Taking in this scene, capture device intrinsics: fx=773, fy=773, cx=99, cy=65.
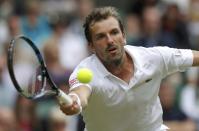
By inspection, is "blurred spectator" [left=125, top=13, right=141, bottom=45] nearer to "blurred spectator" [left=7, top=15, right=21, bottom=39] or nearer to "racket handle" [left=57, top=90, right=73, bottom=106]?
"blurred spectator" [left=7, top=15, right=21, bottom=39]

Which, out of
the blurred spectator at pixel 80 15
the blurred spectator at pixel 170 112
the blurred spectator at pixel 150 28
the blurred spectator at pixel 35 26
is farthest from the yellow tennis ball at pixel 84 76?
the blurred spectator at pixel 80 15

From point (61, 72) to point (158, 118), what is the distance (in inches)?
180

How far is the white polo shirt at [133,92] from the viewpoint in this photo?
26.0ft

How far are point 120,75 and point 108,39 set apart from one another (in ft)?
1.68

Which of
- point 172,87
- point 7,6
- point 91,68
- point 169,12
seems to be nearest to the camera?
point 91,68

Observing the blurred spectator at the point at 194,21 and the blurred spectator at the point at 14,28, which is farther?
the blurred spectator at the point at 194,21

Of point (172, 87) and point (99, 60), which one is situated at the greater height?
point (99, 60)

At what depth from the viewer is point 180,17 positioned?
14.4 m

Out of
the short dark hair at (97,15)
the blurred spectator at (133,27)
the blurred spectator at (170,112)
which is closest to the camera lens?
the short dark hair at (97,15)

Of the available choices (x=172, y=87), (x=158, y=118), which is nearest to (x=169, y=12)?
(x=172, y=87)

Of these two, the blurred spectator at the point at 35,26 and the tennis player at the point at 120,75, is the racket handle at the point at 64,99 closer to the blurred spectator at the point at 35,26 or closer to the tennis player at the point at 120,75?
the tennis player at the point at 120,75

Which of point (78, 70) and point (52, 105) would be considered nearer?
point (78, 70)

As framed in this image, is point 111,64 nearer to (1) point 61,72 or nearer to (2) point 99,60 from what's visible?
(2) point 99,60

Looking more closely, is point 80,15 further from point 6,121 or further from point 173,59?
point 173,59
